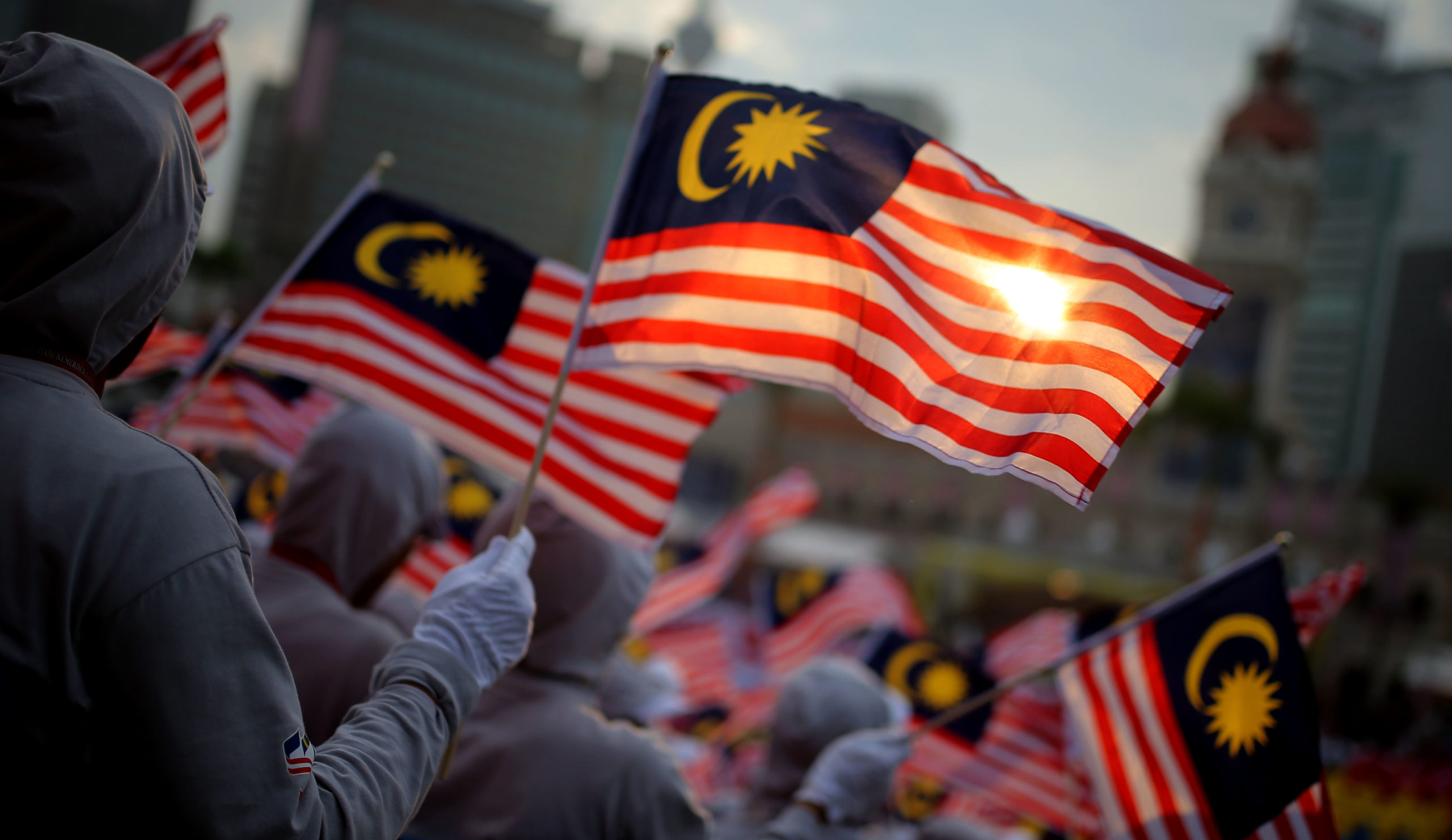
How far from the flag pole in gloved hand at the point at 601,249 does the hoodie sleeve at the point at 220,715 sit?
0.78 meters

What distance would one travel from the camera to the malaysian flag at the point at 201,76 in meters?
3.96

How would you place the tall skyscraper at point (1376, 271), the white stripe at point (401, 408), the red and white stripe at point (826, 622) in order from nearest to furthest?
the white stripe at point (401, 408)
the red and white stripe at point (826, 622)
the tall skyscraper at point (1376, 271)

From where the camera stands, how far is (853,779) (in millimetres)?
3117

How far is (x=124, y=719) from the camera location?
3.64 ft

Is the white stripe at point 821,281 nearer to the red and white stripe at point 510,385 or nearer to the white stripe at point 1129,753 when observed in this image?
the red and white stripe at point 510,385

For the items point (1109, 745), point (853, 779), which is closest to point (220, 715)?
point (853, 779)

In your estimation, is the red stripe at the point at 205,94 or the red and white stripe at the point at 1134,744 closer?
the red and white stripe at the point at 1134,744

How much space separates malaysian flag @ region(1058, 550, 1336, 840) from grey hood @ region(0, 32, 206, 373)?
129 inches

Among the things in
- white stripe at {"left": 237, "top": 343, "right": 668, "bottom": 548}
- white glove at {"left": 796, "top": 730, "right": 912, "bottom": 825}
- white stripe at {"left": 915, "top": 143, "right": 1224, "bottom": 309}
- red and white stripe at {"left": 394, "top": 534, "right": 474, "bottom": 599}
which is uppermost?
white stripe at {"left": 915, "top": 143, "right": 1224, "bottom": 309}

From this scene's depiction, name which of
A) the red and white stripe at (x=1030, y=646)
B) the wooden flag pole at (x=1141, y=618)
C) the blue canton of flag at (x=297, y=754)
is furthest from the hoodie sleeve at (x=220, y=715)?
the red and white stripe at (x=1030, y=646)

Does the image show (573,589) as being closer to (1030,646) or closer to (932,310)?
(932,310)

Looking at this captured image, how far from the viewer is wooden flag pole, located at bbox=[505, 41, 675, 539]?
2.18 meters

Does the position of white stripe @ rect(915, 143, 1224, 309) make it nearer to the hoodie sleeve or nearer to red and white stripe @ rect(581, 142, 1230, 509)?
red and white stripe @ rect(581, 142, 1230, 509)

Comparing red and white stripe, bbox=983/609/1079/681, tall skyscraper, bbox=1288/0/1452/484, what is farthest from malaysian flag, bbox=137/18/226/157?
tall skyscraper, bbox=1288/0/1452/484
